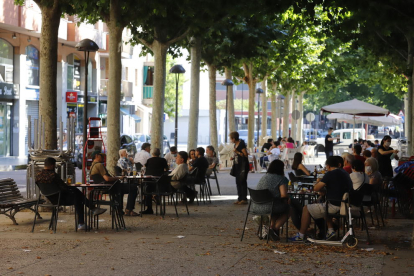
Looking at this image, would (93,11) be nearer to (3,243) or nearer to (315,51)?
(3,243)

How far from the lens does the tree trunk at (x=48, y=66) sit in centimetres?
1641

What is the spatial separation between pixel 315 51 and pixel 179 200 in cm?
2439

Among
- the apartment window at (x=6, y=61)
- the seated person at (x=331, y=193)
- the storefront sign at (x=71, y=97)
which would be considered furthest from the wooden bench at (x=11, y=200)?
the storefront sign at (x=71, y=97)

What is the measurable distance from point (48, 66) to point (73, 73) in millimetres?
28950

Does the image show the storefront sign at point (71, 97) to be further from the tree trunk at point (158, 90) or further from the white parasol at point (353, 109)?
the tree trunk at point (158, 90)

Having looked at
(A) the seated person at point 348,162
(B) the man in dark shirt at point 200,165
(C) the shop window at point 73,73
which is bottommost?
(B) the man in dark shirt at point 200,165

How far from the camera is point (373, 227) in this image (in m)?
14.0

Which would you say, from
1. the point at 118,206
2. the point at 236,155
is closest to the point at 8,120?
the point at 236,155

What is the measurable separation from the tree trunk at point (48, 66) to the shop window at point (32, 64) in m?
23.9

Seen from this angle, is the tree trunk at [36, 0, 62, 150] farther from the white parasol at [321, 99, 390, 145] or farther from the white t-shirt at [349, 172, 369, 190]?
the white parasol at [321, 99, 390, 145]

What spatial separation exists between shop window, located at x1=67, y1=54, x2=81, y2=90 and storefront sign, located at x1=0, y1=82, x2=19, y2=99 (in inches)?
253

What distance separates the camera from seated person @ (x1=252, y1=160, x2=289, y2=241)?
11.7 meters

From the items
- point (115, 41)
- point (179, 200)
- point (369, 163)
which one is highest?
point (115, 41)

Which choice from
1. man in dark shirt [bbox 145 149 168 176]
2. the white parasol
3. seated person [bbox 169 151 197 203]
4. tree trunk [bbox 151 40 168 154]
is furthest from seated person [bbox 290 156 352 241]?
the white parasol
